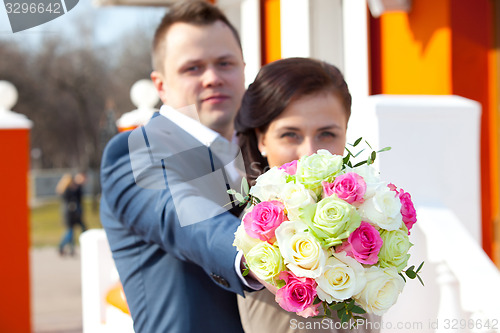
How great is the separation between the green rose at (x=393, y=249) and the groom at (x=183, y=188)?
1.22 feet

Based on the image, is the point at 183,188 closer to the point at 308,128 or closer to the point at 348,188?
the point at 308,128

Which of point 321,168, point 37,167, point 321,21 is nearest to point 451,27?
point 321,21

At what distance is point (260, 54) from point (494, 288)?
459 cm

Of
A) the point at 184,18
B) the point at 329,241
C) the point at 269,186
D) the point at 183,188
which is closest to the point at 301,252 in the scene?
the point at 329,241

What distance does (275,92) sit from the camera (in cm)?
183

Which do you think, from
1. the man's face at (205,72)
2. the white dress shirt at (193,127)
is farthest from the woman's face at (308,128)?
the man's face at (205,72)

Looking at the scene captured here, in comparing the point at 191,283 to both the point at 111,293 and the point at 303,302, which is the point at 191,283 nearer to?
the point at 303,302

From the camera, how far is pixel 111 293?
11.4 feet

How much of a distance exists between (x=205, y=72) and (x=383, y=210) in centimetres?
95

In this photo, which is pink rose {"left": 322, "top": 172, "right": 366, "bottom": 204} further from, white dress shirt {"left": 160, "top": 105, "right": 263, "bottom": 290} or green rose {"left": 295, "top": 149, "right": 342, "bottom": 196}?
white dress shirt {"left": 160, "top": 105, "right": 263, "bottom": 290}

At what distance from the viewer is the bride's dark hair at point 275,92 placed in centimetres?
182

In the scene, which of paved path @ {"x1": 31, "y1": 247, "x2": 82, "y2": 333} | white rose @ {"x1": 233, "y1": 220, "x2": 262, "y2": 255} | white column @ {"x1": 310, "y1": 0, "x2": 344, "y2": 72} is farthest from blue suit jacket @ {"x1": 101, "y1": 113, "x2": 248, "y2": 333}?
paved path @ {"x1": 31, "y1": 247, "x2": 82, "y2": 333}

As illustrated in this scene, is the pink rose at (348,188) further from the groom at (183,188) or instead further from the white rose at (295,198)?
the groom at (183,188)

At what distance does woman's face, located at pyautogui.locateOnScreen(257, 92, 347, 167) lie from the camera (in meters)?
1.77
